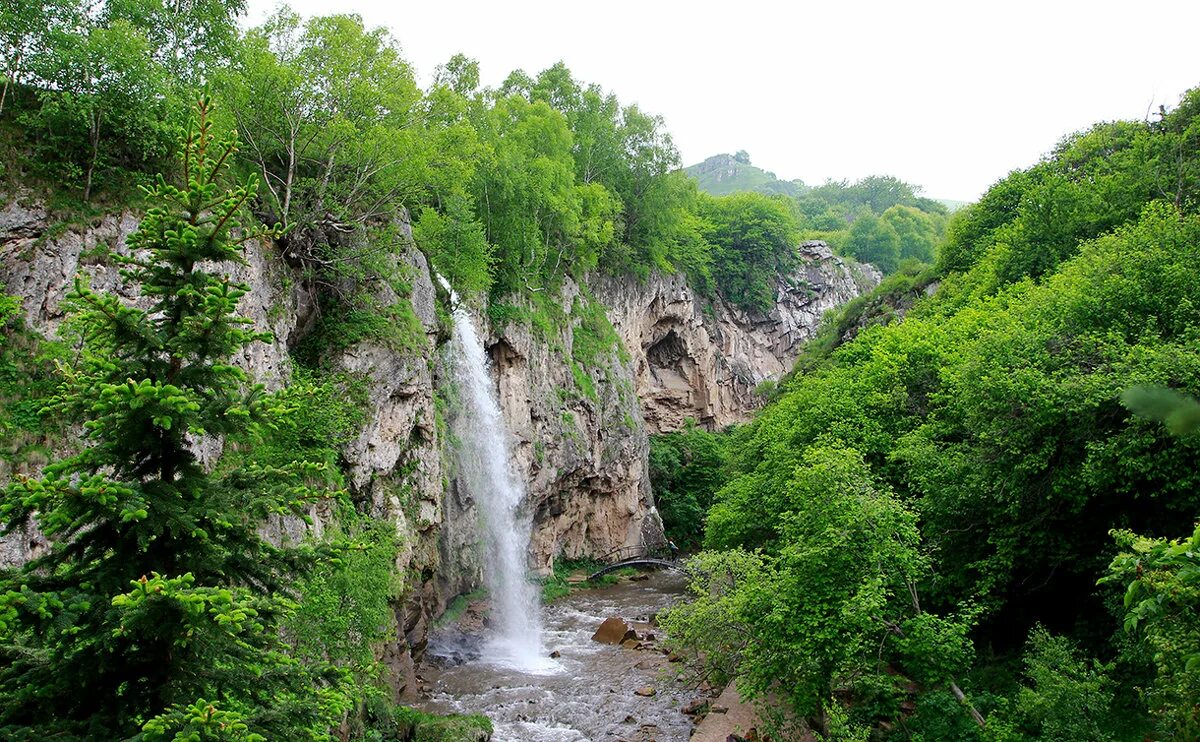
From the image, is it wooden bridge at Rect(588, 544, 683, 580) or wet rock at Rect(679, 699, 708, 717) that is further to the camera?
wooden bridge at Rect(588, 544, 683, 580)

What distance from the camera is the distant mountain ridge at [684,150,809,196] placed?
165875mm

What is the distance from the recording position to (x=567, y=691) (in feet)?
67.9

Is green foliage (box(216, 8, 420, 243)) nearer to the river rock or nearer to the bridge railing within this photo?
the river rock

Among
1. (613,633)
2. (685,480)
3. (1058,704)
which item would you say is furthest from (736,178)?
(1058,704)

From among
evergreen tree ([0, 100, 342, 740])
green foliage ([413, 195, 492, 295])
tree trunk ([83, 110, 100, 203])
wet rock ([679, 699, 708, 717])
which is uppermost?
green foliage ([413, 195, 492, 295])

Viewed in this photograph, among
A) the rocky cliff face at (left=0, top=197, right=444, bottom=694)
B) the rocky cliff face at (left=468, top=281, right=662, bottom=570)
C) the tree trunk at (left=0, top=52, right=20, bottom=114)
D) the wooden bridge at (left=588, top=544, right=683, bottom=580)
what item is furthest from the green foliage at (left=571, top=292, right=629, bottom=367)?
the tree trunk at (left=0, top=52, right=20, bottom=114)

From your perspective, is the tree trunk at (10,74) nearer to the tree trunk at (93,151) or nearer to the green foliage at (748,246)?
the tree trunk at (93,151)

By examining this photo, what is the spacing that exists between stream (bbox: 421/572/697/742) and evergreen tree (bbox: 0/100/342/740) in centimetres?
1339

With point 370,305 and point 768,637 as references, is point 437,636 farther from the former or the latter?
point 768,637

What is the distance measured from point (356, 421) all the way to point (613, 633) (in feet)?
43.8

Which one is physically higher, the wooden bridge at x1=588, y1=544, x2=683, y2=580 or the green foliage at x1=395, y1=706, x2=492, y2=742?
the green foliage at x1=395, y1=706, x2=492, y2=742

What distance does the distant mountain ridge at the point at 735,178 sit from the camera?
166 m

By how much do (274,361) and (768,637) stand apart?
12.9 metres

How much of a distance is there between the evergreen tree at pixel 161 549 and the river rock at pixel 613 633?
2138 cm
